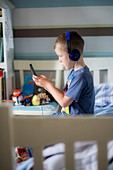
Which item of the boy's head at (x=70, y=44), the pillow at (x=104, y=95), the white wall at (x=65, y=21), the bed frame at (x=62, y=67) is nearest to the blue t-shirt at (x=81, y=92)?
the boy's head at (x=70, y=44)

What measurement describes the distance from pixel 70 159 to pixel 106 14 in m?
1.79

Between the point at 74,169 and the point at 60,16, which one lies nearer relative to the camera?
the point at 74,169

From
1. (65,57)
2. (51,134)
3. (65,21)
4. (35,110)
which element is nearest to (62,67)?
(65,21)

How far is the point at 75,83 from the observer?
131 cm

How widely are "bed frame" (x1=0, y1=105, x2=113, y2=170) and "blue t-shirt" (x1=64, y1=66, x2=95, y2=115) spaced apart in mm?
692

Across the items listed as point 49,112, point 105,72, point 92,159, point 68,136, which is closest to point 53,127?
point 68,136

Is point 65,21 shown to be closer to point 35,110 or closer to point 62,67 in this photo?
point 62,67

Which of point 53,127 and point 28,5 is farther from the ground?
point 28,5

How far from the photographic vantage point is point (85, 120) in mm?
604

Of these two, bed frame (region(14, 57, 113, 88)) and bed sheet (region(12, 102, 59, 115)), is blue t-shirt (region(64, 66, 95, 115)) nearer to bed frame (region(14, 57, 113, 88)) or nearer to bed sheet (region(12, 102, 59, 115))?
bed sheet (region(12, 102, 59, 115))

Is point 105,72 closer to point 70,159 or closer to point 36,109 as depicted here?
point 36,109

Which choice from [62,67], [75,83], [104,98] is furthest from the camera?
[62,67]

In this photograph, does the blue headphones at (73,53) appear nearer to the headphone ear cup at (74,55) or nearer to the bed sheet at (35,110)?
the headphone ear cup at (74,55)

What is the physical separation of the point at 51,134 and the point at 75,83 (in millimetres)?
724
